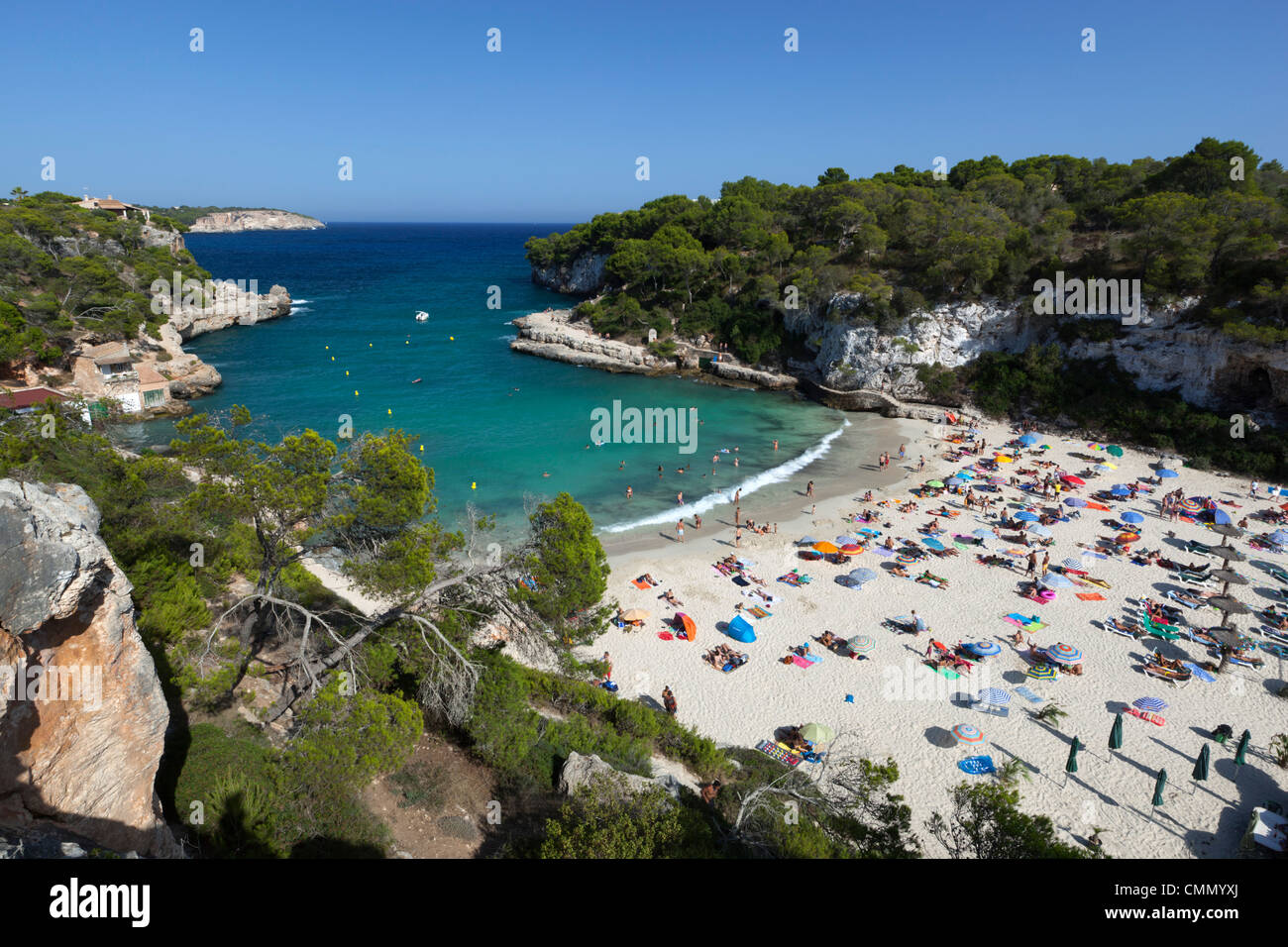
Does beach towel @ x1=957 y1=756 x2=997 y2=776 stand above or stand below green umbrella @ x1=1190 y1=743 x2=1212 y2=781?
below

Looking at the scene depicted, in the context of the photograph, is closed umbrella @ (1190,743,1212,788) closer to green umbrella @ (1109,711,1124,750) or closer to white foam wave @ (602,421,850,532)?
green umbrella @ (1109,711,1124,750)

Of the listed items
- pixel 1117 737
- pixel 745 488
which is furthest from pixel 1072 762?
pixel 745 488

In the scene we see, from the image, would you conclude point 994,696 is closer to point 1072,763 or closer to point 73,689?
point 1072,763

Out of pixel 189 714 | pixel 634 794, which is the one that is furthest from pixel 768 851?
pixel 189 714

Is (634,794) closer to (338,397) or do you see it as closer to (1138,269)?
(338,397)

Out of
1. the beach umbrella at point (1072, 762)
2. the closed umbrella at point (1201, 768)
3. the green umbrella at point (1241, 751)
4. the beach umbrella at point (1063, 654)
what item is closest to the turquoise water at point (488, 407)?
the beach umbrella at point (1063, 654)

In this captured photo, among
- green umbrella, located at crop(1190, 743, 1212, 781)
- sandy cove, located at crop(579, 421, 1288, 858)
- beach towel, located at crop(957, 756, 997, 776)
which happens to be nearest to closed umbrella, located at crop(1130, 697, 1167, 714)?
sandy cove, located at crop(579, 421, 1288, 858)

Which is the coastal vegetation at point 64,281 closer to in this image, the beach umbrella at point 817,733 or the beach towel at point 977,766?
the beach umbrella at point 817,733
